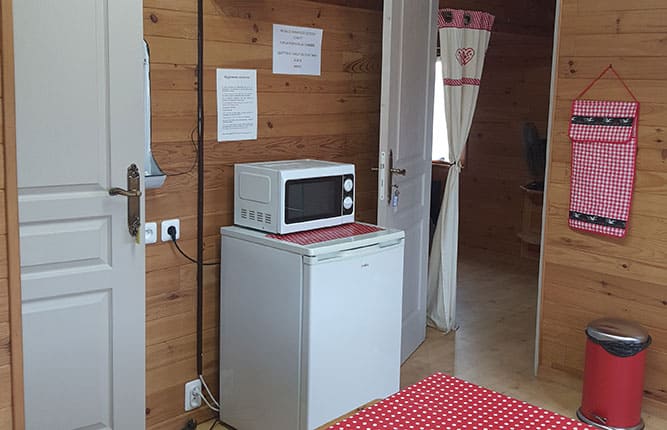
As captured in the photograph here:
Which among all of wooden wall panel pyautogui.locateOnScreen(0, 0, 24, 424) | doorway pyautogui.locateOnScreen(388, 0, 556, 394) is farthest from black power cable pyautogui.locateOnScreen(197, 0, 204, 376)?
doorway pyautogui.locateOnScreen(388, 0, 556, 394)

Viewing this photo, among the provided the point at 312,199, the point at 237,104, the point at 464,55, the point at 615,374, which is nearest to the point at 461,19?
the point at 464,55

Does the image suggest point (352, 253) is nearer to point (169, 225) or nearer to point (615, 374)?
point (169, 225)

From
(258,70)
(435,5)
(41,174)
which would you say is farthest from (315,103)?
(41,174)

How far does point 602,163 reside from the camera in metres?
3.52

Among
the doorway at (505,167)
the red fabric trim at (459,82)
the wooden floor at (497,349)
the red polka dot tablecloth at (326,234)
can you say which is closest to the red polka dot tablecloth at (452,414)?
the red polka dot tablecloth at (326,234)

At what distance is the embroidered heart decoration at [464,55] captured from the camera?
14.2 ft

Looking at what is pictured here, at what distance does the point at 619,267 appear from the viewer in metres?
3.53

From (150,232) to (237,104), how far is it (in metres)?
0.69

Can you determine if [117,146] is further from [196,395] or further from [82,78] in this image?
[196,395]

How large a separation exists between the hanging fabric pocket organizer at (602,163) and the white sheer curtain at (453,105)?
913 millimetres

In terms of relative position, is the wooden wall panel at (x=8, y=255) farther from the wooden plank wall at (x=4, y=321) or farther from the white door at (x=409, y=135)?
the white door at (x=409, y=135)

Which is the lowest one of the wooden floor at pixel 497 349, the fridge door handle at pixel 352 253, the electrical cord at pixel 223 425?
the electrical cord at pixel 223 425

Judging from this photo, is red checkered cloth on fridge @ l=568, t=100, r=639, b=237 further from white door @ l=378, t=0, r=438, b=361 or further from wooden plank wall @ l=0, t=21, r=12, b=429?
wooden plank wall @ l=0, t=21, r=12, b=429

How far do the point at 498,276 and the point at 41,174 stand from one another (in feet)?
13.8
